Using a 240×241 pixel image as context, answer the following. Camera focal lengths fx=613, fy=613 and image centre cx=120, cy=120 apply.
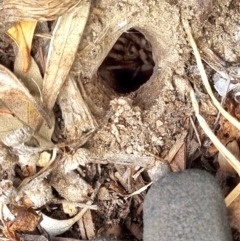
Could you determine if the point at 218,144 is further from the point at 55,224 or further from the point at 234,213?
the point at 55,224

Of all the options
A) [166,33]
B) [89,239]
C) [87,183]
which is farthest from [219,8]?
[89,239]

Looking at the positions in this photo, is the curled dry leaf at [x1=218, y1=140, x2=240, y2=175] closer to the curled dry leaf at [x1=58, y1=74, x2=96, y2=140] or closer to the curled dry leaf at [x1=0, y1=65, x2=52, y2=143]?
the curled dry leaf at [x1=58, y1=74, x2=96, y2=140]

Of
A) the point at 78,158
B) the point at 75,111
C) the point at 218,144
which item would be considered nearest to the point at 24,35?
the point at 75,111

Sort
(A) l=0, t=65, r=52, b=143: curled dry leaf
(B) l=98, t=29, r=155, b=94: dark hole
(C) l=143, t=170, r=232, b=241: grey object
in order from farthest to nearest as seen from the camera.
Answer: (B) l=98, t=29, r=155, b=94: dark hole → (A) l=0, t=65, r=52, b=143: curled dry leaf → (C) l=143, t=170, r=232, b=241: grey object

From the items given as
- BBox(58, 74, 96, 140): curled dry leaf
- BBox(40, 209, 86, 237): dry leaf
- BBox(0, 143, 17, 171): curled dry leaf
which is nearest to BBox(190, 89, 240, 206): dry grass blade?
BBox(58, 74, 96, 140): curled dry leaf

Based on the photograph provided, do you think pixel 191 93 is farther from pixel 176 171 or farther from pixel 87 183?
pixel 87 183
